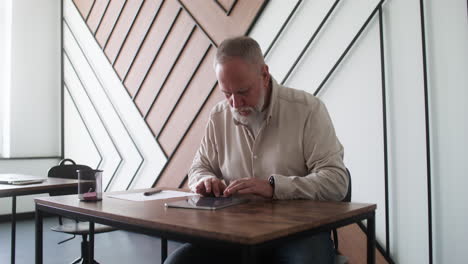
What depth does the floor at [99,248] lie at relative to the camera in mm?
3133

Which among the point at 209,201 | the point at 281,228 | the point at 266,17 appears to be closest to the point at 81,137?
the point at 266,17

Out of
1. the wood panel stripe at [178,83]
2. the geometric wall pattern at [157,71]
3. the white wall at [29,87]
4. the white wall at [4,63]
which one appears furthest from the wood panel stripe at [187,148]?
the white wall at [4,63]

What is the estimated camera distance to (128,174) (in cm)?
414

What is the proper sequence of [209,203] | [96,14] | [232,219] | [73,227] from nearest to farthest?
[232,219]
[209,203]
[73,227]
[96,14]

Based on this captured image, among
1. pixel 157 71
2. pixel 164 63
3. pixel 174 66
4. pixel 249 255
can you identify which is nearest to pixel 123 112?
pixel 157 71

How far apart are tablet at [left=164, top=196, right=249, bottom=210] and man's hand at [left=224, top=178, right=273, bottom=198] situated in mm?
29

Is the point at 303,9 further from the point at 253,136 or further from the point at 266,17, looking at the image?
the point at 253,136

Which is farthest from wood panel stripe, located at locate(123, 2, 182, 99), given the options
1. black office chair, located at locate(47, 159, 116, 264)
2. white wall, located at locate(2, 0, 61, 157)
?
white wall, located at locate(2, 0, 61, 157)

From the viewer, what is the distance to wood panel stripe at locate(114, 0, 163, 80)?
3869 millimetres

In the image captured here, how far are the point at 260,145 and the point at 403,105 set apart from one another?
1028 millimetres

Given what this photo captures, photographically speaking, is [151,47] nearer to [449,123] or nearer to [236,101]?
[236,101]

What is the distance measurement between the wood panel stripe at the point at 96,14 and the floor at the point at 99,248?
2.32m

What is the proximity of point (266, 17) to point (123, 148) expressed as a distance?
2.15 m

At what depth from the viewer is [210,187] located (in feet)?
4.56
